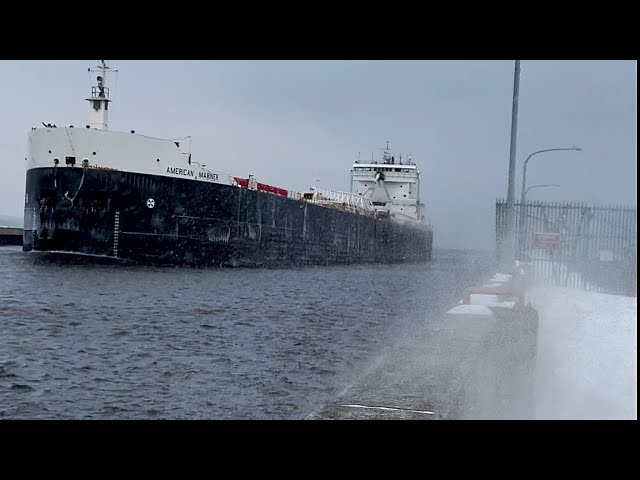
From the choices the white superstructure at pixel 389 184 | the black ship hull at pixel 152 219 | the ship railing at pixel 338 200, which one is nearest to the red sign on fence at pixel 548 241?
the black ship hull at pixel 152 219

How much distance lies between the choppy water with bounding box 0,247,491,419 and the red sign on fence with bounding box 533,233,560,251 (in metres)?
3.62

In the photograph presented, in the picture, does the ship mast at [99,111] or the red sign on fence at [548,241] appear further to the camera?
the ship mast at [99,111]

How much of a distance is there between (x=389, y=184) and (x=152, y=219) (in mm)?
33875

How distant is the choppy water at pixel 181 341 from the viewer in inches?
356

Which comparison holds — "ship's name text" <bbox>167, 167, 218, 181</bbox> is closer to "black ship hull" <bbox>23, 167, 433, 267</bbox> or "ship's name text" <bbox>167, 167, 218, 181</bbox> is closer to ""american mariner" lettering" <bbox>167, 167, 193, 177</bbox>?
""american mariner" lettering" <bbox>167, 167, 193, 177</bbox>

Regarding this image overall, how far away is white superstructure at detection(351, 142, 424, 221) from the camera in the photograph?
5884 centimetres

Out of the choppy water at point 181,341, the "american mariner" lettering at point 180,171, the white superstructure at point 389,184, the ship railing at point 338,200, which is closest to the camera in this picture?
the choppy water at point 181,341

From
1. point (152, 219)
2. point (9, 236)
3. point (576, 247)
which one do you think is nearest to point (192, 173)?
point (152, 219)

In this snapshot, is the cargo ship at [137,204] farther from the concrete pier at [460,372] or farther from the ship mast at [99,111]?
the concrete pier at [460,372]

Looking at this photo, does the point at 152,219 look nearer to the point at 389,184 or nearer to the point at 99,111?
the point at 99,111

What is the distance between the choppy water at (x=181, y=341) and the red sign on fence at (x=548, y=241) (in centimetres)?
362

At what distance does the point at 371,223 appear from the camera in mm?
48438

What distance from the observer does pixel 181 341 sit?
44.3ft
